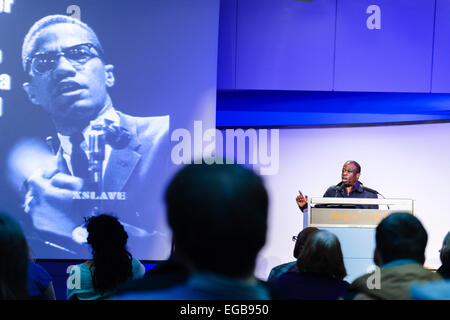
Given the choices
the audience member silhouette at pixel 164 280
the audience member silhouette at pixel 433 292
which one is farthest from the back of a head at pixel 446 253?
the audience member silhouette at pixel 164 280

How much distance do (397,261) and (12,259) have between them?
0.98 m

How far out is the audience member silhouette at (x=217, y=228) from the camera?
71cm

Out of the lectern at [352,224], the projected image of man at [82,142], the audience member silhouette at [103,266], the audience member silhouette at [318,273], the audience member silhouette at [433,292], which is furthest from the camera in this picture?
the projected image of man at [82,142]

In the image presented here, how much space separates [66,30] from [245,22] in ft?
5.08

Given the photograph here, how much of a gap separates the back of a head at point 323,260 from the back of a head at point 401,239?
398mm

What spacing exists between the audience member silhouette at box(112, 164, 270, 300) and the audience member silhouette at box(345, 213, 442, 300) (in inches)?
24.8

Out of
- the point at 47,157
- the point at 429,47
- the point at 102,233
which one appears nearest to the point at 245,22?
the point at 429,47

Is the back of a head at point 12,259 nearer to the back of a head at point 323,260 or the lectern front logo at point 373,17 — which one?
the back of a head at point 323,260

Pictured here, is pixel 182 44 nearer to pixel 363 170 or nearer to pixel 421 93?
pixel 421 93

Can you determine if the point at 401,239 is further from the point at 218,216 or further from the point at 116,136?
the point at 116,136

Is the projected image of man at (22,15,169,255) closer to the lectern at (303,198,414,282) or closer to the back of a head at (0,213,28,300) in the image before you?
the lectern at (303,198,414,282)
